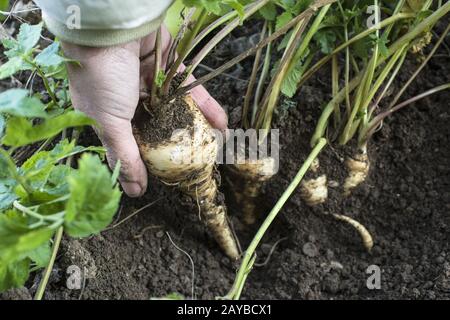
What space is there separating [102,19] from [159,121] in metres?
0.28

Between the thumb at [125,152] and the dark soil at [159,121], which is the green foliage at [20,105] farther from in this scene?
the dark soil at [159,121]

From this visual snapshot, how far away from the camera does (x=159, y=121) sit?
3.75 feet

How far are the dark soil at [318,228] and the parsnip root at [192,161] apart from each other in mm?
64

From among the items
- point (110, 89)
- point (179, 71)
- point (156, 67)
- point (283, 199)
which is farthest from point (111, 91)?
point (283, 199)

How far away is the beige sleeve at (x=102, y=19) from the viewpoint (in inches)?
35.8

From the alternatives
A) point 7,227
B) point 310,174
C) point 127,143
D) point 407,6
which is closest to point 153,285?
point 127,143

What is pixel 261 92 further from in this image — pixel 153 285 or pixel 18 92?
pixel 18 92

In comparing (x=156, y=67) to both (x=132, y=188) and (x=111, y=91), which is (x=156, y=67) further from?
(x=132, y=188)

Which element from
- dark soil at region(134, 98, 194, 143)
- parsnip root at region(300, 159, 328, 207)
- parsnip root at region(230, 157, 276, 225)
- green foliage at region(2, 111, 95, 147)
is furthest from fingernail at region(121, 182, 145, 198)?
green foliage at region(2, 111, 95, 147)

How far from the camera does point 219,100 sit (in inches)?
56.8

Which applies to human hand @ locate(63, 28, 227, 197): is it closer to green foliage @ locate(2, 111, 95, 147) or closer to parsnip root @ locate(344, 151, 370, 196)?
green foliage @ locate(2, 111, 95, 147)

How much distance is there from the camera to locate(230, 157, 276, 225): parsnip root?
134 cm

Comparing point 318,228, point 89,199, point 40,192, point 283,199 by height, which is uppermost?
point 89,199

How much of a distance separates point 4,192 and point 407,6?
3.05 feet
